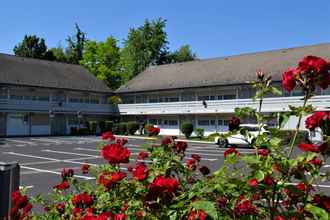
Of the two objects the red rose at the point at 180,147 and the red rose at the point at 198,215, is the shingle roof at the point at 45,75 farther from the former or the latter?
the red rose at the point at 198,215

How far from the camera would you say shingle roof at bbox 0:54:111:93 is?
40.4 m

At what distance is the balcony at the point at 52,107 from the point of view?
38094 mm

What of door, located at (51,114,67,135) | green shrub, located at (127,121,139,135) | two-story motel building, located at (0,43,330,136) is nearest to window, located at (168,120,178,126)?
two-story motel building, located at (0,43,330,136)

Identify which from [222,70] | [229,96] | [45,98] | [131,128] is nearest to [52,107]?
[45,98]

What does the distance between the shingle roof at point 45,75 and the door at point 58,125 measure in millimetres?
3427

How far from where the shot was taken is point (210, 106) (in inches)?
1480

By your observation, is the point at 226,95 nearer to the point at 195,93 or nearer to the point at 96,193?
the point at 195,93

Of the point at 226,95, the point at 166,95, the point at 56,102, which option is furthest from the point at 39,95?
the point at 226,95

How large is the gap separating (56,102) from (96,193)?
4124cm

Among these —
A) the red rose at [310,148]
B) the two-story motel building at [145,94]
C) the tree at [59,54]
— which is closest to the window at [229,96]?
the two-story motel building at [145,94]

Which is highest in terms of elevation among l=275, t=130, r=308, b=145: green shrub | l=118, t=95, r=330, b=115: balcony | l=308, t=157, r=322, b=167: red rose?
l=118, t=95, r=330, b=115: balcony

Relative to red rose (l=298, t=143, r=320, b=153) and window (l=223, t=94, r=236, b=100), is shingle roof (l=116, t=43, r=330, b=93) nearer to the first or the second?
window (l=223, t=94, r=236, b=100)

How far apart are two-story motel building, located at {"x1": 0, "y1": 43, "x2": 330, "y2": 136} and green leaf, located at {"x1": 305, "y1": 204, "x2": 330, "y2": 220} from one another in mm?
31392

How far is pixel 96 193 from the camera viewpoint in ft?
10.4
